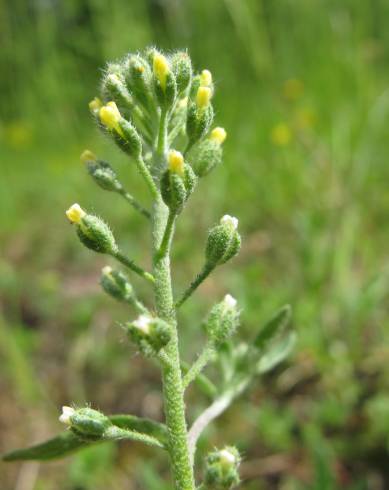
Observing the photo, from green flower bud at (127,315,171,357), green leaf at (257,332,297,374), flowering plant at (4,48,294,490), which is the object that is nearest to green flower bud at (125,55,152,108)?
flowering plant at (4,48,294,490)

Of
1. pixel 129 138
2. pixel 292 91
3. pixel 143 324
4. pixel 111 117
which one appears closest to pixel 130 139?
pixel 129 138

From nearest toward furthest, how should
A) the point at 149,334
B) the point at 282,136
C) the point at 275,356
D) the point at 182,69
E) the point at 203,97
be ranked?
1. the point at 149,334
2. the point at 203,97
3. the point at 182,69
4. the point at 275,356
5. the point at 282,136

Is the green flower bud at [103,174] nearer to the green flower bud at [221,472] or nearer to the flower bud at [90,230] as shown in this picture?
the flower bud at [90,230]

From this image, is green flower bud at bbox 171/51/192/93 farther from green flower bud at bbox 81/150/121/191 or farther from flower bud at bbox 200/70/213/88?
green flower bud at bbox 81/150/121/191

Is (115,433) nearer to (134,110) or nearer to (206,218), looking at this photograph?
(134,110)

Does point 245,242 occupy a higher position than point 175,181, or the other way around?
point 245,242

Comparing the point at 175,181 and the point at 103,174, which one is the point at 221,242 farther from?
the point at 103,174

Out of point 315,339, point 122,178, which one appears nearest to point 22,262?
point 122,178
